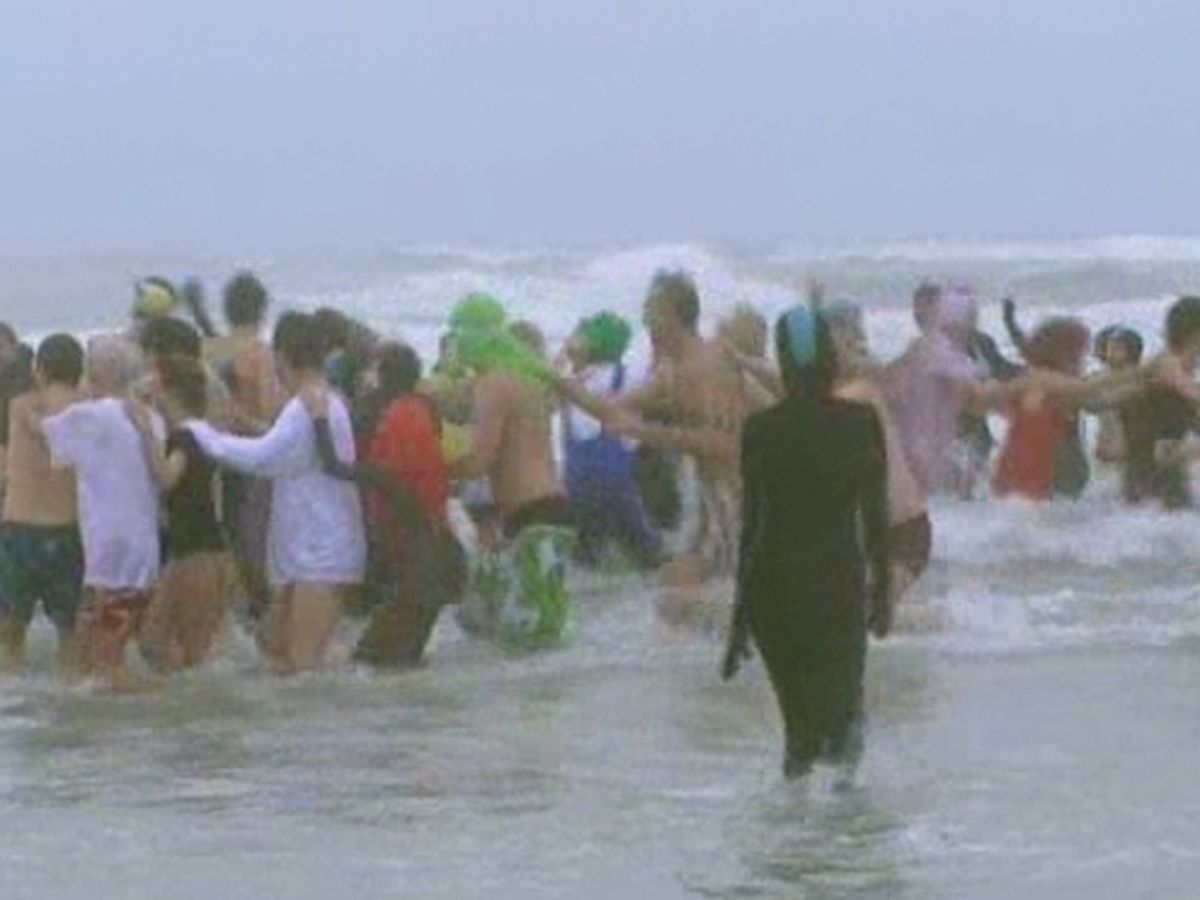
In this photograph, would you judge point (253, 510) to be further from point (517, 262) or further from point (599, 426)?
point (517, 262)

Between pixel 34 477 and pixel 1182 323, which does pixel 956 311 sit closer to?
pixel 1182 323

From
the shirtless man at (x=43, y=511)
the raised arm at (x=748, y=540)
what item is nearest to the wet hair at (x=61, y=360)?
the shirtless man at (x=43, y=511)

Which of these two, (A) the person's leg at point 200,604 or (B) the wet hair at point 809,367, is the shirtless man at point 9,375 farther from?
(B) the wet hair at point 809,367

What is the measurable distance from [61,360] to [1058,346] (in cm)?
597

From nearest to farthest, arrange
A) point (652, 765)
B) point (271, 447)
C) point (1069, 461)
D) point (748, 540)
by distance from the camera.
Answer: point (748, 540)
point (652, 765)
point (271, 447)
point (1069, 461)

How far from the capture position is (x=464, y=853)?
991cm

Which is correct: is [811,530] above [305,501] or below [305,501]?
above

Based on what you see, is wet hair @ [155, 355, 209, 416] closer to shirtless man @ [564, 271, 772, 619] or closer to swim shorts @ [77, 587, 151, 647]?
swim shorts @ [77, 587, 151, 647]

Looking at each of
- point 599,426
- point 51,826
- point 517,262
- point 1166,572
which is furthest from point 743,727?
point 517,262

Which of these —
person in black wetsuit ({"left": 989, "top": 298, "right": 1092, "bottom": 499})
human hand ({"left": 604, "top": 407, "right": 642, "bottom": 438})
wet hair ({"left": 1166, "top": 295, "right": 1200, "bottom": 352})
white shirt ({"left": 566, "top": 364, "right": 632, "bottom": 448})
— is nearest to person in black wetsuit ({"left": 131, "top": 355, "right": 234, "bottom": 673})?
human hand ({"left": 604, "top": 407, "right": 642, "bottom": 438})

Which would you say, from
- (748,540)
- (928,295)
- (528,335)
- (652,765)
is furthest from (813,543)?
(928,295)

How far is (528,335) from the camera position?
15.7 metres

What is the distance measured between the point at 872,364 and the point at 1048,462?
90.9 inches

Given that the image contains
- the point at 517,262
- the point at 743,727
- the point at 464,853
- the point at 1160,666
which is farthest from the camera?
the point at 517,262
